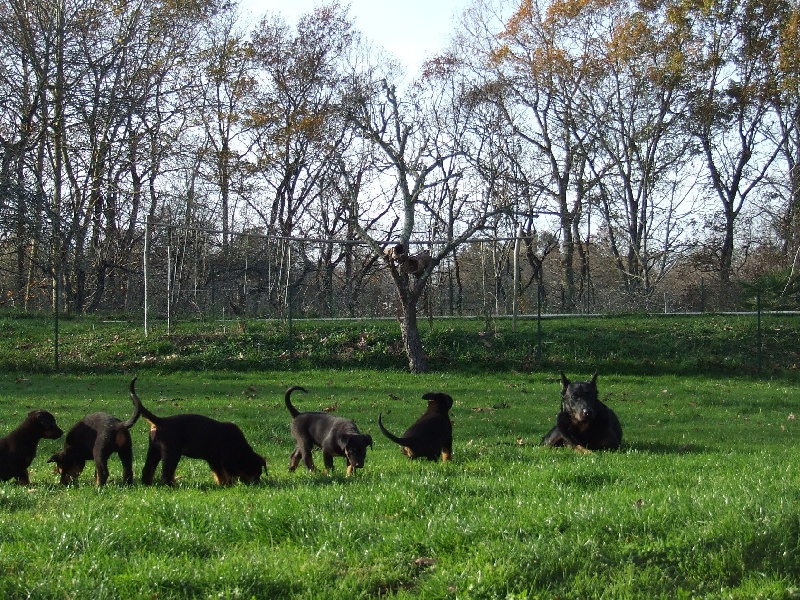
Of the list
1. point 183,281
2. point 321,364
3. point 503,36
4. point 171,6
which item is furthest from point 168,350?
point 503,36

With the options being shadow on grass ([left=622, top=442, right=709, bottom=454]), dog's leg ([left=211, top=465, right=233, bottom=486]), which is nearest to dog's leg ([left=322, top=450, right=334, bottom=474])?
dog's leg ([left=211, top=465, right=233, bottom=486])

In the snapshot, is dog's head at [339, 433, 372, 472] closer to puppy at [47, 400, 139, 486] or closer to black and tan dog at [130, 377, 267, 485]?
black and tan dog at [130, 377, 267, 485]

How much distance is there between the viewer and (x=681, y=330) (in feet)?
88.2

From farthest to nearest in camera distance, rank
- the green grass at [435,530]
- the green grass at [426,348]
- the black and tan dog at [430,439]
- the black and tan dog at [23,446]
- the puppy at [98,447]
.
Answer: the green grass at [426,348], the black and tan dog at [430,439], the black and tan dog at [23,446], the puppy at [98,447], the green grass at [435,530]

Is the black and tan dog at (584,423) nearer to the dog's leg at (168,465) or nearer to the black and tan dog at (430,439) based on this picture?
the black and tan dog at (430,439)

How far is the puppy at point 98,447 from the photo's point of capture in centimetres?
854

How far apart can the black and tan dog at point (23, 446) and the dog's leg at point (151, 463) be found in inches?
52.1

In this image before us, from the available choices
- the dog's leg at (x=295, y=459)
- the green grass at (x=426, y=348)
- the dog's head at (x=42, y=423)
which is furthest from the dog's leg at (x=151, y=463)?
the green grass at (x=426, y=348)

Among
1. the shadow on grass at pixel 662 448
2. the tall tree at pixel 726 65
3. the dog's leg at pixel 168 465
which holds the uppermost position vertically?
the tall tree at pixel 726 65

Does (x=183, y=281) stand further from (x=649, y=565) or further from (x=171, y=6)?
(x=649, y=565)

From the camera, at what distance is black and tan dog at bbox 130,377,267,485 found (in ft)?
27.6

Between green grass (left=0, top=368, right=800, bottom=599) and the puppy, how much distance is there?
0.70 ft

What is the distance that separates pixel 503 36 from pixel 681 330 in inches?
774

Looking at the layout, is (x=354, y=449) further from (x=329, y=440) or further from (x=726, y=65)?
(x=726, y=65)
